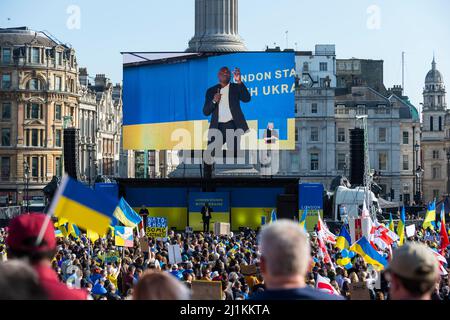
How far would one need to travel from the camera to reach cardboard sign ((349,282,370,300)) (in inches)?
599

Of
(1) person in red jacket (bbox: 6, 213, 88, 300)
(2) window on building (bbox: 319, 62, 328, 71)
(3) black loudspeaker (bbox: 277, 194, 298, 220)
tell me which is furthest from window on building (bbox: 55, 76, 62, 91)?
(1) person in red jacket (bbox: 6, 213, 88, 300)

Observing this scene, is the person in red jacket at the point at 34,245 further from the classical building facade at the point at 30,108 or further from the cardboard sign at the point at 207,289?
the classical building facade at the point at 30,108

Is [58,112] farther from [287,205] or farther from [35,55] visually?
[287,205]

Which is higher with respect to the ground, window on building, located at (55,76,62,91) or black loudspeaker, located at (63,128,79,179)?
window on building, located at (55,76,62,91)

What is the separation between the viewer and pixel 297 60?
108 metres

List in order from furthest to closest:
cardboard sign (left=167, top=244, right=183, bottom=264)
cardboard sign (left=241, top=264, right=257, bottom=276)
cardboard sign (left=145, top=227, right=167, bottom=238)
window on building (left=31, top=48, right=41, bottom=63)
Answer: window on building (left=31, top=48, right=41, bottom=63)
cardboard sign (left=145, top=227, right=167, bottom=238)
cardboard sign (left=167, top=244, right=183, bottom=264)
cardboard sign (left=241, top=264, right=257, bottom=276)

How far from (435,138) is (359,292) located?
111098mm

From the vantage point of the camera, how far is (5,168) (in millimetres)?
90438

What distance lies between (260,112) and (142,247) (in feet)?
94.9

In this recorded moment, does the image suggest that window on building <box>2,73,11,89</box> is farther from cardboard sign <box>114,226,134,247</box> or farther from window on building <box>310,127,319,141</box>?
cardboard sign <box>114,226,134,247</box>

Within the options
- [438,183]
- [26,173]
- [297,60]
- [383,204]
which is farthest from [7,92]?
[438,183]

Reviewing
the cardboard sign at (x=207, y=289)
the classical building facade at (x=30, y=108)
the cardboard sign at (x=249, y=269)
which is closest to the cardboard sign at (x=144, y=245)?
the cardboard sign at (x=249, y=269)

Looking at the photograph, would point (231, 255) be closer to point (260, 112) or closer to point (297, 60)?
point (260, 112)

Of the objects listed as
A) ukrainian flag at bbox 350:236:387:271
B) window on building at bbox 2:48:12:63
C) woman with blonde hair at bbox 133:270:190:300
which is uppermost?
window on building at bbox 2:48:12:63
